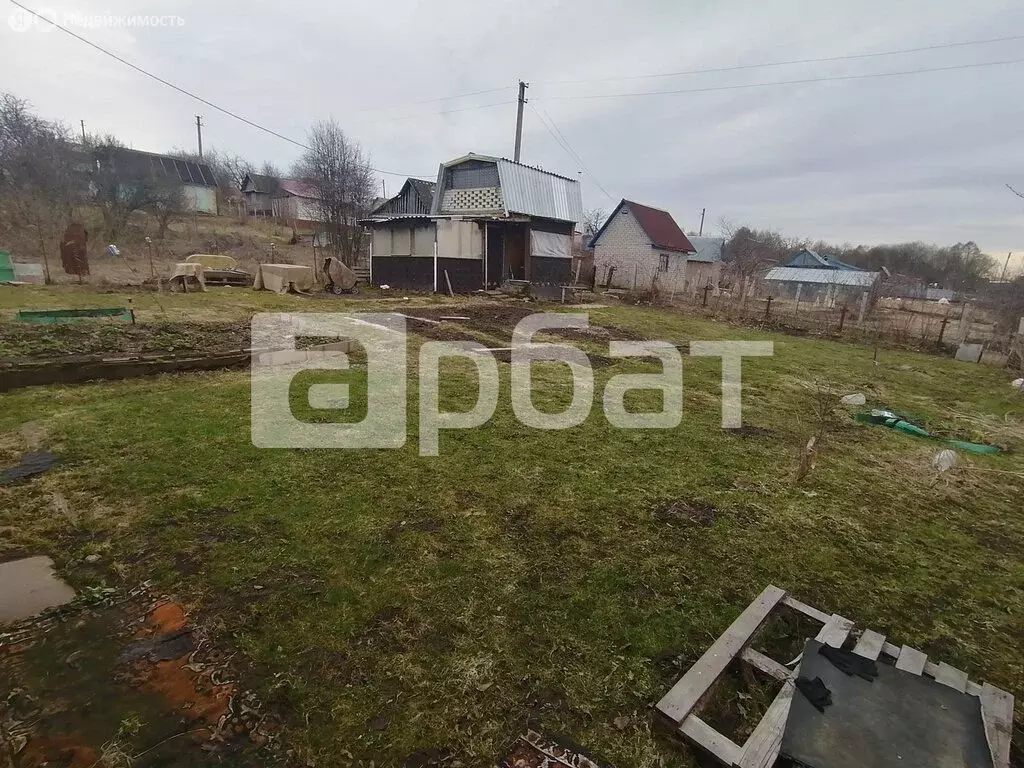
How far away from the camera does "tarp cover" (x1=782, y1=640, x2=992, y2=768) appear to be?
1.47 meters

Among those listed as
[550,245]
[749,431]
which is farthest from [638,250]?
[749,431]

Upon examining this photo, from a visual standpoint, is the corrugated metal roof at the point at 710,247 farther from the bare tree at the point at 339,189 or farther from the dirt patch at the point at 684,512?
the dirt patch at the point at 684,512

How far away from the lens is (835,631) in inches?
82.0

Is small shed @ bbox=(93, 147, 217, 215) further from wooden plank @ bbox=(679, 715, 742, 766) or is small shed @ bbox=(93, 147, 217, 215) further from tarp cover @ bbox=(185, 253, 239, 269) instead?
wooden plank @ bbox=(679, 715, 742, 766)

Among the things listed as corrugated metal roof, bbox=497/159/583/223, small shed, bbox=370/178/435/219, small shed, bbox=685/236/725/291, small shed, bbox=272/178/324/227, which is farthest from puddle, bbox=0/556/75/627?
small shed, bbox=272/178/324/227

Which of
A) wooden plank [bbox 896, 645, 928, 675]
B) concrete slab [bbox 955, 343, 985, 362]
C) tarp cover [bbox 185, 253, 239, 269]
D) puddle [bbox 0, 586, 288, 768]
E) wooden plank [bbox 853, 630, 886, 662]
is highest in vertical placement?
tarp cover [bbox 185, 253, 239, 269]

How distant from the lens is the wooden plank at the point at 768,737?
149 centimetres

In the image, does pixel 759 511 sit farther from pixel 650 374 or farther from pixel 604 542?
pixel 650 374

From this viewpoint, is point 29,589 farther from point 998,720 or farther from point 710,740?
point 998,720

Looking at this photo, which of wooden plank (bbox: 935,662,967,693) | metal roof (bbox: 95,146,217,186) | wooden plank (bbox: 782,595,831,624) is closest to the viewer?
wooden plank (bbox: 935,662,967,693)

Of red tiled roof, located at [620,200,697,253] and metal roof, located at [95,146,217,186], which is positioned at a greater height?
metal roof, located at [95,146,217,186]

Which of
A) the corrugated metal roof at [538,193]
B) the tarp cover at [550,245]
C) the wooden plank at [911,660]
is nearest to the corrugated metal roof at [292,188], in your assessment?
the corrugated metal roof at [538,193]

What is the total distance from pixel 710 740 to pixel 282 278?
14.5m

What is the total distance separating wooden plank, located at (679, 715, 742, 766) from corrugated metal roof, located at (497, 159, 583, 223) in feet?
52.4
